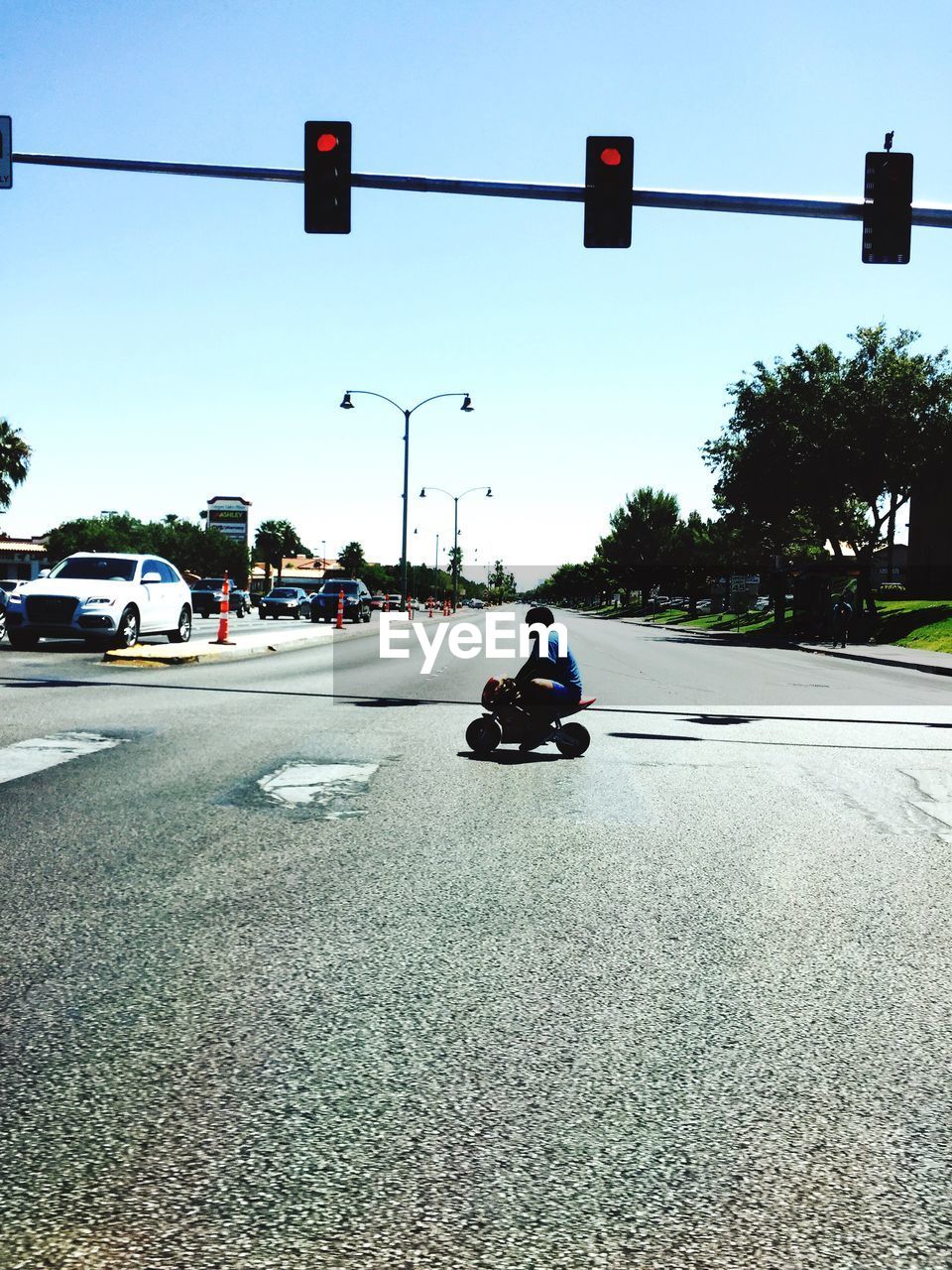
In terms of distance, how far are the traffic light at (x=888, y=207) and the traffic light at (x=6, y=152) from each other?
9490 mm

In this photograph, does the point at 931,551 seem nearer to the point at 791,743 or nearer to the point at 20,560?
the point at 791,743

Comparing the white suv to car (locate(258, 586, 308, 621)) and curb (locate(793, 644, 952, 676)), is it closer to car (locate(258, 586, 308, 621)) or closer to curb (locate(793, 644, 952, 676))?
curb (locate(793, 644, 952, 676))

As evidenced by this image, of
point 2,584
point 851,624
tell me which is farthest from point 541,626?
point 2,584

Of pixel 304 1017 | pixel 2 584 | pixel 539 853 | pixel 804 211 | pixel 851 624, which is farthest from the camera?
pixel 2 584

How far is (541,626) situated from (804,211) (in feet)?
20.2

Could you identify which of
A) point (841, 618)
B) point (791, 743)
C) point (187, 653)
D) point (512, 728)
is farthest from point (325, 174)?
point (841, 618)

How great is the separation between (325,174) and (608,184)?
306 cm

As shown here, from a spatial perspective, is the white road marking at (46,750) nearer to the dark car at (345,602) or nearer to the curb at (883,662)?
the curb at (883,662)

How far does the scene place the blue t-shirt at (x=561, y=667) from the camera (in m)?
10.1

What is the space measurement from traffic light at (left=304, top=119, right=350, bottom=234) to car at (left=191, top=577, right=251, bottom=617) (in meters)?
30.5

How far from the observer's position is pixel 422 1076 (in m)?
3.28

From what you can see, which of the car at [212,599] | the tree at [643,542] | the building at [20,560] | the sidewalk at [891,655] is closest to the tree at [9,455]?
the car at [212,599]

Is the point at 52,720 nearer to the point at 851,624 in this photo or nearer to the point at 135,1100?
the point at 135,1100

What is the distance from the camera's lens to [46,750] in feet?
31.1
